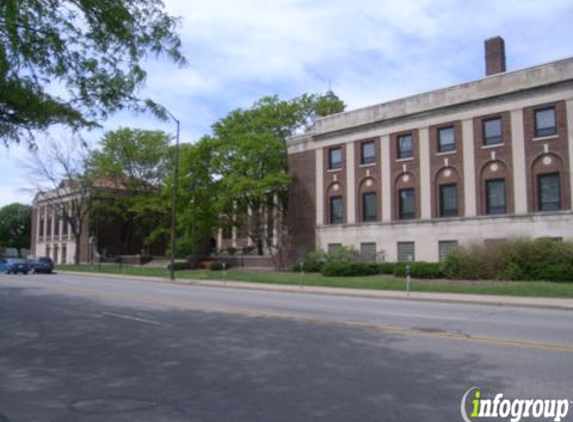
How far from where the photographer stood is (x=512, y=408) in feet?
18.4

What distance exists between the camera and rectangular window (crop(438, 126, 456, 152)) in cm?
3430

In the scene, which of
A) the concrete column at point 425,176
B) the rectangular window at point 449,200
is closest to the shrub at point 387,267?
the concrete column at point 425,176

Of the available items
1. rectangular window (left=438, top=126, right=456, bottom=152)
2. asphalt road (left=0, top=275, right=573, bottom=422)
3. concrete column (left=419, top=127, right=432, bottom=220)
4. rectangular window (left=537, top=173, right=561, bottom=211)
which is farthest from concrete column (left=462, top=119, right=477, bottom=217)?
asphalt road (left=0, top=275, right=573, bottom=422)

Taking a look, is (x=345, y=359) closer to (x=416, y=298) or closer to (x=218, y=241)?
(x=416, y=298)

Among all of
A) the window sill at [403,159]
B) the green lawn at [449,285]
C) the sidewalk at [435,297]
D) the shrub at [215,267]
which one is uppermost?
the window sill at [403,159]

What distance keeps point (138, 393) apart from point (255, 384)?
1.43 metres

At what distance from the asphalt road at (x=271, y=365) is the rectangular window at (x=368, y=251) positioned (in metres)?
22.8

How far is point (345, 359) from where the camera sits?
8.12 meters

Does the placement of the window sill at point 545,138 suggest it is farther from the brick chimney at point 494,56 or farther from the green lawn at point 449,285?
the green lawn at point 449,285

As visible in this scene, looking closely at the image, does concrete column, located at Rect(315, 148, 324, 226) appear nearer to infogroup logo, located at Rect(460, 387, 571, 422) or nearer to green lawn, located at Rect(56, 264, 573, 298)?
green lawn, located at Rect(56, 264, 573, 298)

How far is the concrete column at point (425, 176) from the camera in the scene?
3466cm

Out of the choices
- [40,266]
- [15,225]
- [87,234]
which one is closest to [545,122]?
[40,266]

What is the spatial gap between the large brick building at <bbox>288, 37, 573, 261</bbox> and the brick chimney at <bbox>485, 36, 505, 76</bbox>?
0.07 metres

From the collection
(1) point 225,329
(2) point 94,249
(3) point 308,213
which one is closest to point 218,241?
(2) point 94,249
